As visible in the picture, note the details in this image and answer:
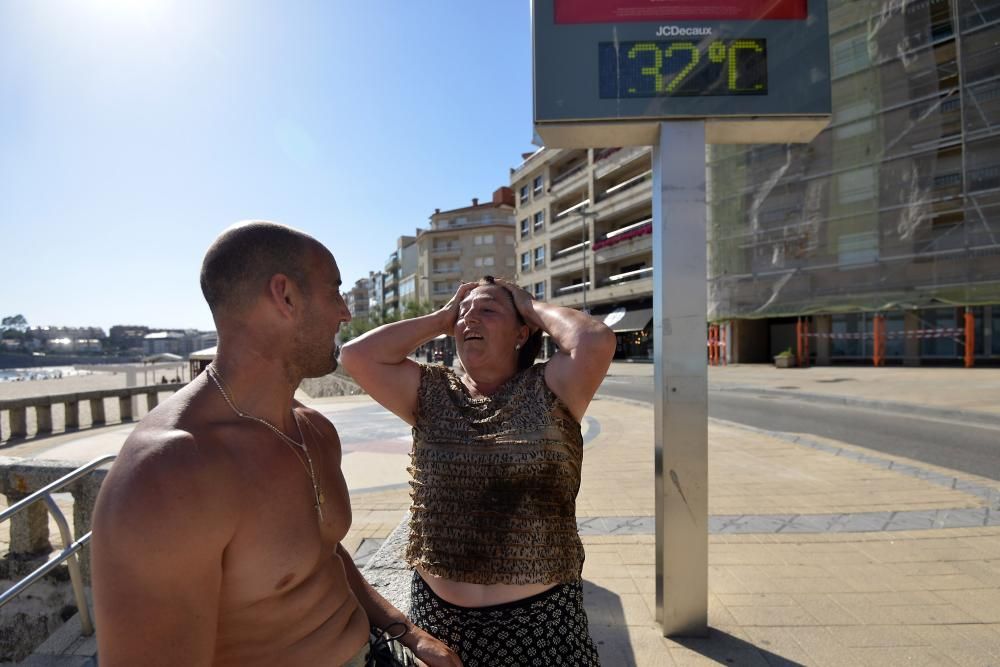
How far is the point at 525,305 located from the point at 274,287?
1224mm

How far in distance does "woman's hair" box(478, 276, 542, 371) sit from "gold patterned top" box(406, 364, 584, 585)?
31cm

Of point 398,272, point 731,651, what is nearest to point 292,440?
point 731,651

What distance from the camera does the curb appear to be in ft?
31.7

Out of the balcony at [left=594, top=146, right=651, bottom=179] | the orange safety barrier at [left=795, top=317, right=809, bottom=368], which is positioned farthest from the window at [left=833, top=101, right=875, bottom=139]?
the balcony at [left=594, top=146, right=651, bottom=179]

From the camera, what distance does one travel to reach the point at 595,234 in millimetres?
39125

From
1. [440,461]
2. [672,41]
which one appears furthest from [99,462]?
[672,41]

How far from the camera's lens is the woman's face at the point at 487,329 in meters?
2.06

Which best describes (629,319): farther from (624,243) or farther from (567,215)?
(567,215)

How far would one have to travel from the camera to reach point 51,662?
2988mm

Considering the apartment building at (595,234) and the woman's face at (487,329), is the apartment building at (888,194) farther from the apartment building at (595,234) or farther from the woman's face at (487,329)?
the woman's face at (487,329)

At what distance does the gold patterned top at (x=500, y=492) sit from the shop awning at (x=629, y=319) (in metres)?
32.1

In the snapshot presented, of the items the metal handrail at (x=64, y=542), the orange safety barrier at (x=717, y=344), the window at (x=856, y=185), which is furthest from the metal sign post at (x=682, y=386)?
the orange safety barrier at (x=717, y=344)

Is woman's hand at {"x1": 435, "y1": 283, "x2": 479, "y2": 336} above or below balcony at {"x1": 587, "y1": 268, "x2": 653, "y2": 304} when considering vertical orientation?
below

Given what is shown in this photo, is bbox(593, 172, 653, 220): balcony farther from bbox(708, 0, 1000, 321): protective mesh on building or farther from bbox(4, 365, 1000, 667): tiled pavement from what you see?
bbox(4, 365, 1000, 667): tiled pavement
